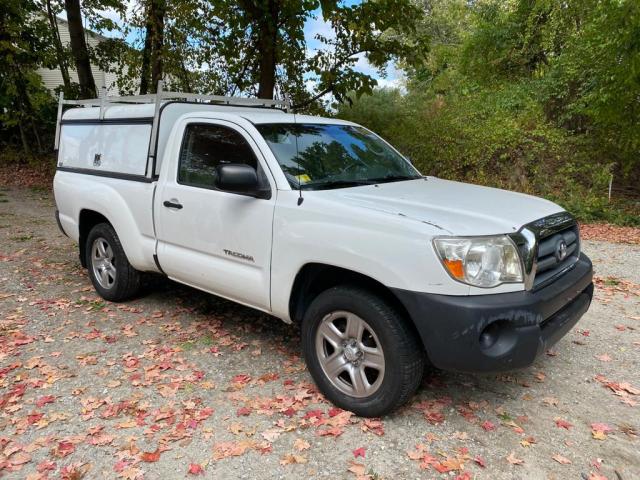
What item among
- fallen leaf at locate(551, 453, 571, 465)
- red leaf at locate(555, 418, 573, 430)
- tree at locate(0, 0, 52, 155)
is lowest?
fallen leaf at locate(551, 453, 571, 465)

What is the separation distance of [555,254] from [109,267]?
4.30 meters

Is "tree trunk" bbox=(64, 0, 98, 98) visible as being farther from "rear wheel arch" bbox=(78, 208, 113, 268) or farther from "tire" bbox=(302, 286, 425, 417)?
"tire" bbox=(302, 286, 425, 417)

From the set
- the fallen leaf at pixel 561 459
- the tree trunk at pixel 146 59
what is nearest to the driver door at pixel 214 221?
the fallen leaf at pixel 561 459

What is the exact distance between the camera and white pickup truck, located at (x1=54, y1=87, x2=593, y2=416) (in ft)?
9.16

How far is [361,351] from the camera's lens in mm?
3176

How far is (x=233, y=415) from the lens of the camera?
333cm

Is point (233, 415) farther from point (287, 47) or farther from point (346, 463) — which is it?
point (287, 47)

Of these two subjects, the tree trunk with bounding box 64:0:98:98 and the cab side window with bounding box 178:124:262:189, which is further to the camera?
the tree trunk with bounding box 64:0:98:98

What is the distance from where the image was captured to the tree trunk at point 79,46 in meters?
14.9

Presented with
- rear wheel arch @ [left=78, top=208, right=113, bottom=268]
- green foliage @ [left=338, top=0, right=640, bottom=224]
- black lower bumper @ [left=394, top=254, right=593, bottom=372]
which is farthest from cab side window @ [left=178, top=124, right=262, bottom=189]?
green foliage @ [left=338, top=0, right=640, bottom=224]

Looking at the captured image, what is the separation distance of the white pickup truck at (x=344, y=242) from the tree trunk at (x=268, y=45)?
19.2 feet

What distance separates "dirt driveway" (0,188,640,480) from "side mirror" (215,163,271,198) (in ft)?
4.65

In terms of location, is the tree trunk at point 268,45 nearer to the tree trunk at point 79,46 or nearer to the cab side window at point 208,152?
the cab side window at point 208,152

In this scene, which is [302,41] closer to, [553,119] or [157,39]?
[157,39]
